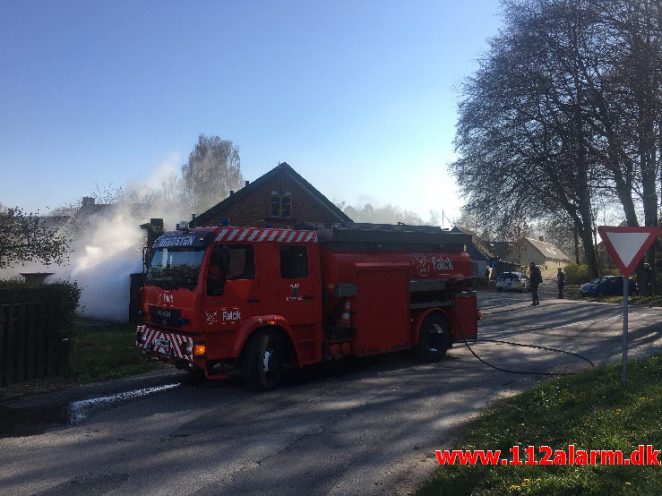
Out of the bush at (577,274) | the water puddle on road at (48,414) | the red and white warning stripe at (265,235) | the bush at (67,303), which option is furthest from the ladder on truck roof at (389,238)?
the bush at (577,274)

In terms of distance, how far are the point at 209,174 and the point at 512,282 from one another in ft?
117

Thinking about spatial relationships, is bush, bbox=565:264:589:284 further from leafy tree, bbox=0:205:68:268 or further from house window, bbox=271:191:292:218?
leafy tree, bbox=0:205:68:268

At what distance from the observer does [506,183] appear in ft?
101

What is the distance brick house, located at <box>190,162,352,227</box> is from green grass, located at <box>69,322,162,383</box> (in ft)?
37.6

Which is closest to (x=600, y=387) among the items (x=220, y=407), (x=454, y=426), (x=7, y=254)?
(x=454, y=426)

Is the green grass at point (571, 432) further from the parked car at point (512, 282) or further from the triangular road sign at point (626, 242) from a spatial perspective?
the parked car at point (512, 282)

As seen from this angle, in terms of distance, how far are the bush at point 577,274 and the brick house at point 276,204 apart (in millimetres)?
29777

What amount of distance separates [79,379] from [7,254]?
4586mm

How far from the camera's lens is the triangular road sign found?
22.7 feet

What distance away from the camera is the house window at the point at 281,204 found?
25203mm

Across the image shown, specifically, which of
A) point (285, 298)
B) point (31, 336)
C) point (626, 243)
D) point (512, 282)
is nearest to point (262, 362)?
point (285, 298)

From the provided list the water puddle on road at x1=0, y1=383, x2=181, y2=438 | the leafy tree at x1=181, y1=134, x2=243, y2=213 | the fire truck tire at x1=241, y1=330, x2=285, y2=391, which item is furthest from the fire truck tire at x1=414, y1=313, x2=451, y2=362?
the leafy tree at x1=181, y1=134, x2=243, y2=213

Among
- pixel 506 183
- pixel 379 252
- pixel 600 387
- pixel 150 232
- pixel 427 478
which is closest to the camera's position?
pixel 427 478

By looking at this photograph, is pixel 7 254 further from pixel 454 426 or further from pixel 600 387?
pixel 600 387
